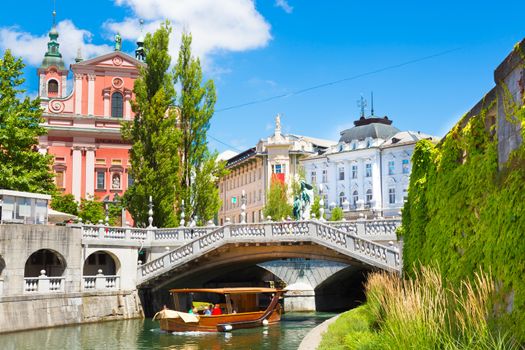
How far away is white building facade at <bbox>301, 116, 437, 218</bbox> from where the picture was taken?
207 feet

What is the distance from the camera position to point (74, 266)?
29.5 m

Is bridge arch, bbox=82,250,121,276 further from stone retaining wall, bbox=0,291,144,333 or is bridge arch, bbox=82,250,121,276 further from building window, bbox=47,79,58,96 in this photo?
building window, bbox=47,79,58,96

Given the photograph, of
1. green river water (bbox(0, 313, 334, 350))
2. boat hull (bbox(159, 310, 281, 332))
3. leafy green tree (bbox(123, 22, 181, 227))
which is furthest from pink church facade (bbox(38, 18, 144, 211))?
boat hull (bbox(159, 310, 281, 332))

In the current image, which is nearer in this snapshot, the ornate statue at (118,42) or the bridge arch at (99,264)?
the bridge arch at (99,264)

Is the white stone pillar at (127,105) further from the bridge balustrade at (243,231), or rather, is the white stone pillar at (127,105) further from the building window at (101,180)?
the bridge balustrade at (243,231)

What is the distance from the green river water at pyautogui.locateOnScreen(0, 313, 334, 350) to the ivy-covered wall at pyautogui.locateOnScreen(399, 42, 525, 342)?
7.62m

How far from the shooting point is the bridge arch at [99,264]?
114ft

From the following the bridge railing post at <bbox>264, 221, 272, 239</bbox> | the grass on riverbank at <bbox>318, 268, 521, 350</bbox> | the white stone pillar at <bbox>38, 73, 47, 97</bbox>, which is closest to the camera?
the grass on riverbank at <bbox>318, 268, 521, 350</bbox>

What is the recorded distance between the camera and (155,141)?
36.6 m

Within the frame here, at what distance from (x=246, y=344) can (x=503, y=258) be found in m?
14.5

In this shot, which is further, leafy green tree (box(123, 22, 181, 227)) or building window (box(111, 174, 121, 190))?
building window (box(111, 174, 121, 190))

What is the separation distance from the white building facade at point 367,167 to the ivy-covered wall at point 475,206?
43.3 m

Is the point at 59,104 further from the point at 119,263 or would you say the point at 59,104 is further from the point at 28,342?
the point at 28,342

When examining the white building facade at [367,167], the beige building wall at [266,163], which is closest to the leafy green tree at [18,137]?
the white building facade at [367,167]
